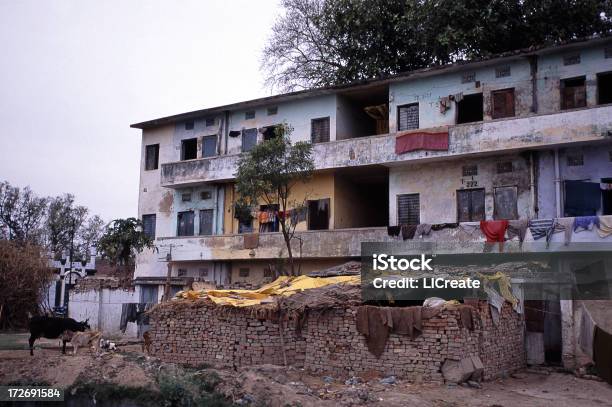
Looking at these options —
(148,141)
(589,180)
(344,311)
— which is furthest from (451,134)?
(148,141)

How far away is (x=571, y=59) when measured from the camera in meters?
22.7

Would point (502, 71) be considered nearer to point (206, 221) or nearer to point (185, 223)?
point (206, 221)

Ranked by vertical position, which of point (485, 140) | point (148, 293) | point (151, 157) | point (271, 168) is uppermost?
point (151, 157)

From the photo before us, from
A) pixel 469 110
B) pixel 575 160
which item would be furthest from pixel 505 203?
pixel 469 110

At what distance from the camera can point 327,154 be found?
27016mm

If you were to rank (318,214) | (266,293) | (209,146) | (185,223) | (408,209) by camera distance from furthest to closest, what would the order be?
(185,223) < (209,146) < (318,214) < (408,209) < (266,293)

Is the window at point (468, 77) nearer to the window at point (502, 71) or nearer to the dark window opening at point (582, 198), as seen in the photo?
the window at point (502, 71)

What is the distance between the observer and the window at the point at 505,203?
2348 cm

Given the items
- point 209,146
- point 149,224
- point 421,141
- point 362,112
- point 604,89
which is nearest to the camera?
point 604,89

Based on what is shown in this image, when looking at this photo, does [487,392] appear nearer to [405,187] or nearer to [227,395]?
[227,395]

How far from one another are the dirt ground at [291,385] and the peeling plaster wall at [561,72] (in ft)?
34.0

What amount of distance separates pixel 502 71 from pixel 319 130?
817cm

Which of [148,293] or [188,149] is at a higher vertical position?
[188,149]

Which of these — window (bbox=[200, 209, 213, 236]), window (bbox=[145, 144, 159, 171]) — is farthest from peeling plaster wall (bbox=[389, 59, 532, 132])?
window (bbox=[145, 144, 159, 171])
